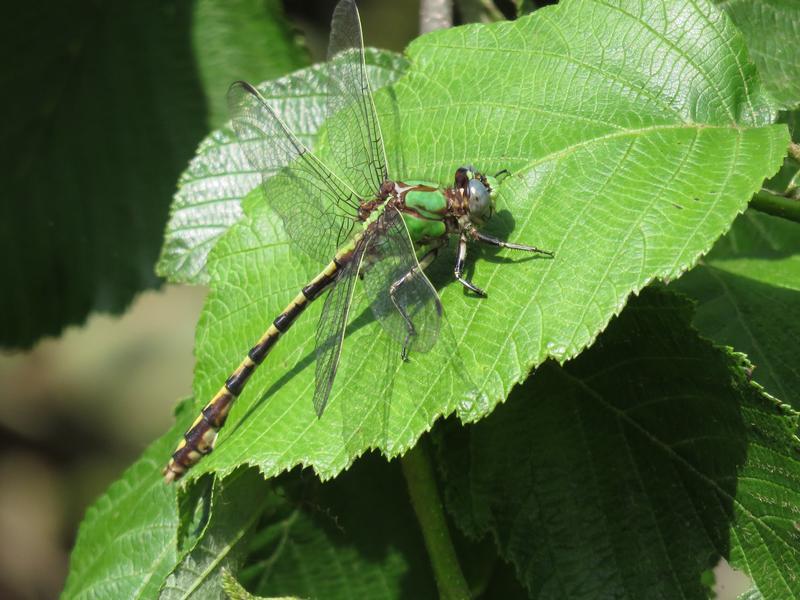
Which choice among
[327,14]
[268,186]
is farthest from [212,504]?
[327,14]

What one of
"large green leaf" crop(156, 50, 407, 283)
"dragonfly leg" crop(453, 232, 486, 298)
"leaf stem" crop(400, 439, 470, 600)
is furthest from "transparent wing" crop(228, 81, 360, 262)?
"leaf stem" crop(400, 439, 470, 600)

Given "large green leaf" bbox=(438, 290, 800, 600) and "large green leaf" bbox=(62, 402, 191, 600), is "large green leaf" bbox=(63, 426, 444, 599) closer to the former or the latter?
"large green leaf" bbox=(62, 402, 191, 600)

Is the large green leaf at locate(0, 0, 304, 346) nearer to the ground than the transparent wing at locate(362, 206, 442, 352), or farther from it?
nearer to the ground

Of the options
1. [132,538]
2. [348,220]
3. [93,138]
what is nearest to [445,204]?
[348,220]

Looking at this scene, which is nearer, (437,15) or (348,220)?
(348,220)

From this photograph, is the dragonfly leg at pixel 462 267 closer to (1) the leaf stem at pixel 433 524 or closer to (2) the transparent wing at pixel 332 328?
(2) the transparent wing at pixel 332 328

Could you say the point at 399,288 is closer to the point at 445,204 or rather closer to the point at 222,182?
the point at 445,204
